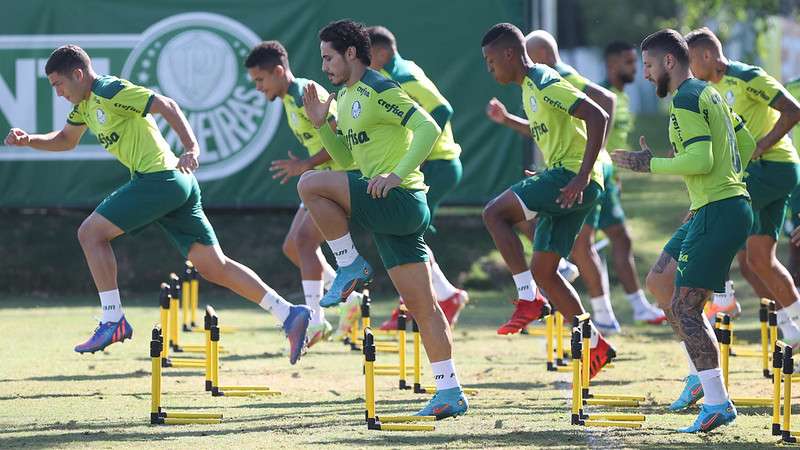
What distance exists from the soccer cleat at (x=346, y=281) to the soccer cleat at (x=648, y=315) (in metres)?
6.55

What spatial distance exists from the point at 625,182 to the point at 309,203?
22.4 metres

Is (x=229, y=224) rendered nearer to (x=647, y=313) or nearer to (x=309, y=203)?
(x=647, y=313)

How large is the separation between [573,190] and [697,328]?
5.60 ft

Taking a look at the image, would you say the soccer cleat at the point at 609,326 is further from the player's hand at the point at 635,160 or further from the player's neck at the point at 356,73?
the player's neck at the point at 356,73

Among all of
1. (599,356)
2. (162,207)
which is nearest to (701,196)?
(599,356)

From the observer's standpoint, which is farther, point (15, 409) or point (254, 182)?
point (254, 182)

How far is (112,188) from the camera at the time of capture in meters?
17.0

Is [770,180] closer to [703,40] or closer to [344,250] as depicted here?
[703,40]

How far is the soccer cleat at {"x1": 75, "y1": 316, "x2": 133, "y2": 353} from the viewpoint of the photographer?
31.9ft

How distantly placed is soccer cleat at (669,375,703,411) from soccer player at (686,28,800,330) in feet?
6.68

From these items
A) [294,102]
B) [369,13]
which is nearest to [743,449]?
[294,102]

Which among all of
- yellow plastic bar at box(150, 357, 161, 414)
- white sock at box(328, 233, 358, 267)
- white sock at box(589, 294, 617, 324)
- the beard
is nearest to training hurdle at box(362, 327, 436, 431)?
white sock at box(328, 233, 358, 267)

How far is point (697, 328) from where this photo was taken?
821cm

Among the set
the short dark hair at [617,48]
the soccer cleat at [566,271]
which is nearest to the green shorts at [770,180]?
the soccer cleat at [566,271]
